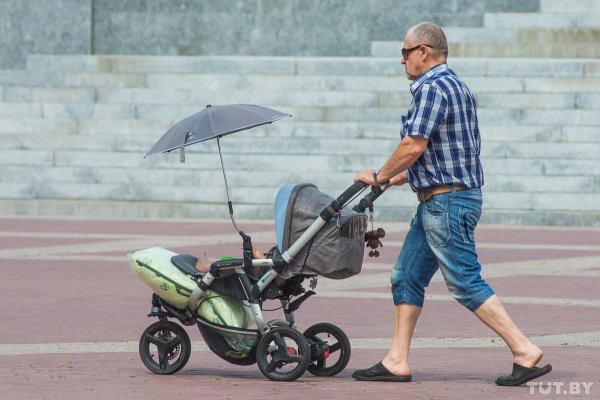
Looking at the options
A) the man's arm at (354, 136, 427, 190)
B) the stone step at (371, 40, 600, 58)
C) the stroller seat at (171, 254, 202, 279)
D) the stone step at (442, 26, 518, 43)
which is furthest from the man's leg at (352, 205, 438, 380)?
the stone step at (442, 26, 518, 43)

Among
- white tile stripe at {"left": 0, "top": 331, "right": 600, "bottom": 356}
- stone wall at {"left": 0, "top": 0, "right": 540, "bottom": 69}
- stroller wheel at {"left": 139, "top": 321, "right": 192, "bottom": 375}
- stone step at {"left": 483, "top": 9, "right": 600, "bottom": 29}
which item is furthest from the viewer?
stone wall at {"left": 0, "top": 0, "right": 540, "bottom": 69}

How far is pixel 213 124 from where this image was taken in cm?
714

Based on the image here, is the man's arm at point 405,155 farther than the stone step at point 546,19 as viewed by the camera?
No

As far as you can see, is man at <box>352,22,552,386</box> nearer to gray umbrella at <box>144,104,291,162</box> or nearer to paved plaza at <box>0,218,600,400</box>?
paved plaza at <box>0,218,600,400</box>

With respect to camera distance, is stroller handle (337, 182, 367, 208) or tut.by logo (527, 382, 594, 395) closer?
tut.by logo (527, 382, 594, 395)

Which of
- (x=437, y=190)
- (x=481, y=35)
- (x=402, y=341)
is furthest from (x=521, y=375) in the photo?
(x=481, y=35)

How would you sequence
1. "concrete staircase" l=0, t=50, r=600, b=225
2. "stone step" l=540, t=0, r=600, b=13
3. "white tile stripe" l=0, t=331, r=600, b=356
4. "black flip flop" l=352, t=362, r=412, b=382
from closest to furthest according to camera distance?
"black flip flop" l=352, t=362, r=412, b=382 → "white tile stripe" l=0, t=331, r=600, b=356 → "concrete staircase" l=0, t=50, r=600, b=225 → "stone step" l=540, t=0, r=600, b=13

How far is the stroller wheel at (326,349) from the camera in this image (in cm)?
714

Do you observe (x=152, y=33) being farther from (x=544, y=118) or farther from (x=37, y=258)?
(x=37, y=258)

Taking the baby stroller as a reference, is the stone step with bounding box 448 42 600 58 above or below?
above

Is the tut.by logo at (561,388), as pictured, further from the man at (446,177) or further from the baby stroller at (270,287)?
the baby stroller at (270,287)

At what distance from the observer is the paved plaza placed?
6.80 metres

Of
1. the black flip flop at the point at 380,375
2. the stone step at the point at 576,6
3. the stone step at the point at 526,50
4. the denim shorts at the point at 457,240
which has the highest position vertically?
the stone step at the point at 576,6

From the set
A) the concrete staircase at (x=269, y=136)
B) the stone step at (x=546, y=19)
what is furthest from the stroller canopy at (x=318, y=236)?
the stone step at (x=546, y=19)
